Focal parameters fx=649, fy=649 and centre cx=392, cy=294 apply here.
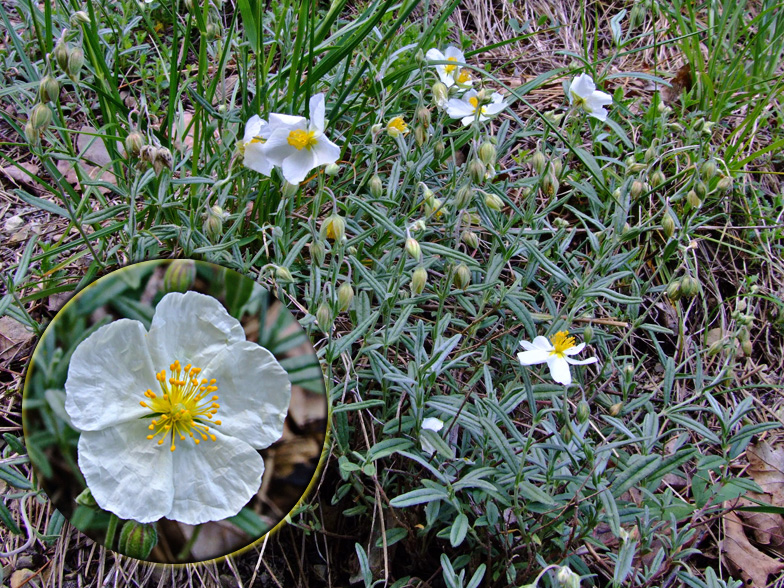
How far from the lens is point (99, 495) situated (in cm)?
114

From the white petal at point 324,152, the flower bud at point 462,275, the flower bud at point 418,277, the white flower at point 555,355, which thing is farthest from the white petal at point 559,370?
the white petal at point 324,152

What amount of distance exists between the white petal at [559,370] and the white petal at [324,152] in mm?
929

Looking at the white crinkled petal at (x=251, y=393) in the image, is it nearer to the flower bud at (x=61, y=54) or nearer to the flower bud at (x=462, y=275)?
the flower bud at (x=462, y=275)

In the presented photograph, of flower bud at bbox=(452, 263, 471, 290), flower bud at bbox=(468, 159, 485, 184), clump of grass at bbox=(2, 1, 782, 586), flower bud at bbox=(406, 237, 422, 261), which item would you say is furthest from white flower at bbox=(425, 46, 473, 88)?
flower bud at bbox=(406, 237, 422, 261)

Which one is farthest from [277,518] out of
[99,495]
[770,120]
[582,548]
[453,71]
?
[770,120]

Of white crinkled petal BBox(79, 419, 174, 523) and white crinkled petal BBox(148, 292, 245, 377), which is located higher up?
white crinkled petal BBox(148, 292, 245, 377)

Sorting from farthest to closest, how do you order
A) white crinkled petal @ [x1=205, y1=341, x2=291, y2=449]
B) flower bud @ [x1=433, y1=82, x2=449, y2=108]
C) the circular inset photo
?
flower bud @ [x1=433, y1=82, x2=449, y2=108] → white crinkled petal @ [x1=205, y1=341, x2=291, y2=449] → the circular inset photo

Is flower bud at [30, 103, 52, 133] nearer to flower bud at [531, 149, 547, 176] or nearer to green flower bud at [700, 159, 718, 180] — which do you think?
flower bud at [531, 149, 547, 176]

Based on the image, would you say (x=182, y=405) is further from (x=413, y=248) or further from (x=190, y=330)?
(x=413, y=248)

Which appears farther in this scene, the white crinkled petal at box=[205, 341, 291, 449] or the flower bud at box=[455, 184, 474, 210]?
the flower bud at box=[455, 184, 474, 210]

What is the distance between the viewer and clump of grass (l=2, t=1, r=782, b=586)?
2.01 m

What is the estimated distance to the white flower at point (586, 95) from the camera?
2.51 metres

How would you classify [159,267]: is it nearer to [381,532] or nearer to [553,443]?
[381,532]

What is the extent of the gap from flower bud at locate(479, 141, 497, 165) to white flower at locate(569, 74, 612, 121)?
55 cm
